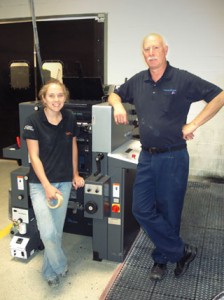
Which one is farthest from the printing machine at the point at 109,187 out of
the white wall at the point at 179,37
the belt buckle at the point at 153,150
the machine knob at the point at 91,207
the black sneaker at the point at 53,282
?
the white wall at the point at 179,37

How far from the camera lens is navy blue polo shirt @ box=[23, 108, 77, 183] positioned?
2.15 meters

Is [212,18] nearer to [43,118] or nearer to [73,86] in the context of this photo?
[73,86]

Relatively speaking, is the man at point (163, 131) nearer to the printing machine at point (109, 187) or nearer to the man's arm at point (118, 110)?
the man's arm at point (118, 110)

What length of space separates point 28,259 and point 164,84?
1.70 metres

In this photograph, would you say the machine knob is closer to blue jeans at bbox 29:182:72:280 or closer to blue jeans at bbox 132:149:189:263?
blue jeans at bbox 29:182:72:280

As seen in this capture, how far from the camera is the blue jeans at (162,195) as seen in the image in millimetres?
2125

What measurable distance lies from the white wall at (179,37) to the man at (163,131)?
2.15m

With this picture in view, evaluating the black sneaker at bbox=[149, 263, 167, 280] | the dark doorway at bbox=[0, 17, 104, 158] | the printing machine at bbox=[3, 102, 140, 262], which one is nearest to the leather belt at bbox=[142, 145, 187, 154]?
the printing machine at bbox=[3, 102, 140, 262]

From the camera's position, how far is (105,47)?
446 centimetres

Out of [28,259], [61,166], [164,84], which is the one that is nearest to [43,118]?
[61,166]

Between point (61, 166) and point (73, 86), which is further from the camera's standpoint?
point (73, 86)

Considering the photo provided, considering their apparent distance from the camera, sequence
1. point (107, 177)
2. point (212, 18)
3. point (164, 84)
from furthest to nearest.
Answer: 1. point (212, 18)
2. point (107, 177)
3. point (164, 84)

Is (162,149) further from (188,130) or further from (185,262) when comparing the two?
(185,262)

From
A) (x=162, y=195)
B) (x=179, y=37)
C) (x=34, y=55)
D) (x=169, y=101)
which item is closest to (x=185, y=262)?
(x=162, y=195)
